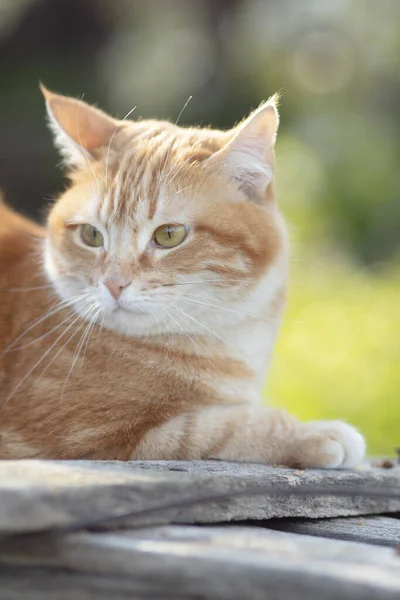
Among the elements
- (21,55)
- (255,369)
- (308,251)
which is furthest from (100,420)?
(21,55)

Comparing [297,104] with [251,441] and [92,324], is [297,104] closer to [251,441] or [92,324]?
[92,324]

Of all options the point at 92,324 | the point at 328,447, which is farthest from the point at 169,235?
the point at 328,447

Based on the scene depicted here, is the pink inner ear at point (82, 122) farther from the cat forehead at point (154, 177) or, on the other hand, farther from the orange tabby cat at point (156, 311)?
the cat forehead at point (154, 177)

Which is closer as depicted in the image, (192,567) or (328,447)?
(192,567)

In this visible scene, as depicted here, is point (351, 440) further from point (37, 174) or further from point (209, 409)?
point (37, 174)

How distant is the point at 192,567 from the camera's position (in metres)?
1.11

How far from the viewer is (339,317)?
207 inches

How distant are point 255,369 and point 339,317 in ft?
10.6

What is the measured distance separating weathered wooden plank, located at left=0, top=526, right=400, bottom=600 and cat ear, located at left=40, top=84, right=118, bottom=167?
1223 mm

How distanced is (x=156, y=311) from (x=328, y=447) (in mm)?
512

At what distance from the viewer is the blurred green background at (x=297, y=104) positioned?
16.6 feet

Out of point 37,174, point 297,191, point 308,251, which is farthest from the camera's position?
point 37,174

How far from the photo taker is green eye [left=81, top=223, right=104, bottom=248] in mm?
2029

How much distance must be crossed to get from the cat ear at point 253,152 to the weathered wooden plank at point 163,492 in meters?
0.77
